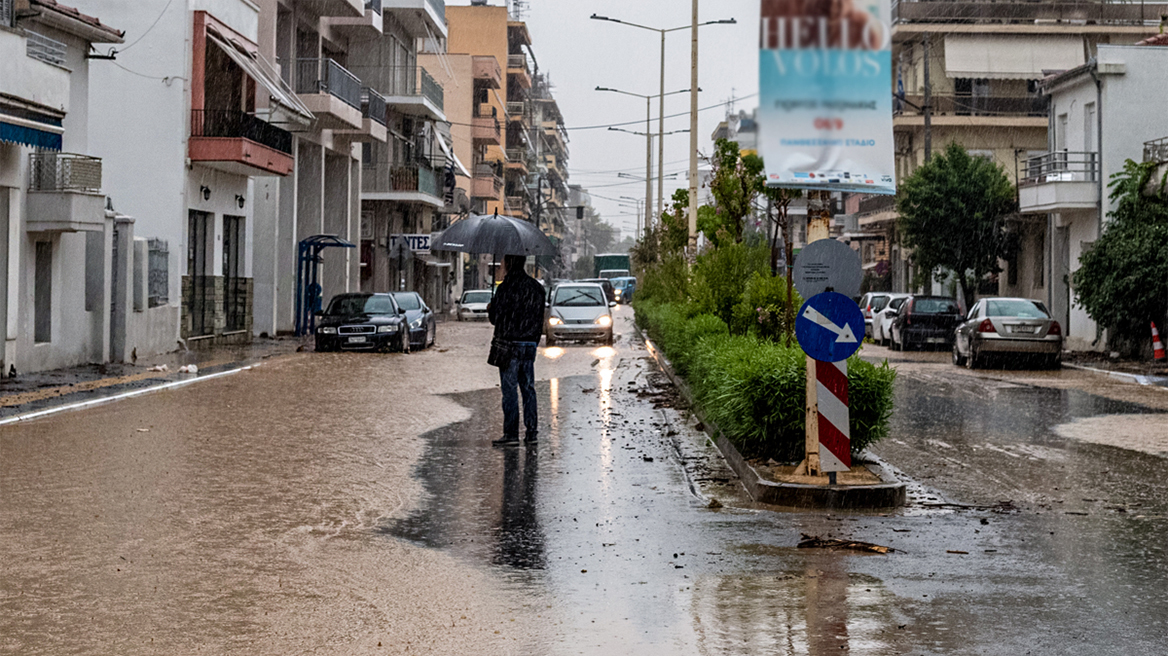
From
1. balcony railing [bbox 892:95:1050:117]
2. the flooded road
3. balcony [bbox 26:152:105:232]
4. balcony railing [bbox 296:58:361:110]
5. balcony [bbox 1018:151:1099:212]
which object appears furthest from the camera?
balcony railing [bbox 892:95:1050:117]

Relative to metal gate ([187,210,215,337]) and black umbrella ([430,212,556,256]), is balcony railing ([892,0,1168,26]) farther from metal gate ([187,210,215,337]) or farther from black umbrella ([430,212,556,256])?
black umbrella ([430,212,556,256])

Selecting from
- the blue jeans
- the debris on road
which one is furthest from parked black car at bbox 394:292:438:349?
the debris on road

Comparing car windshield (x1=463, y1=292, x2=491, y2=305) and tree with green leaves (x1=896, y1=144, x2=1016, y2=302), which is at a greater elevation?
tree with green leaves (x1=896, y1=144, x2=1016, y2=302)

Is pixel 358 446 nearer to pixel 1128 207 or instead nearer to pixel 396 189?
pixel 1128 207

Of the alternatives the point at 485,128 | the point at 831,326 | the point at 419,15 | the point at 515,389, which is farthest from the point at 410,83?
the point at 831,326

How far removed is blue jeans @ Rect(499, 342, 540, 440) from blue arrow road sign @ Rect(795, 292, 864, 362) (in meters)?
4.27

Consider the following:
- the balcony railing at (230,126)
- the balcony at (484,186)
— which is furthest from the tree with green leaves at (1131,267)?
the balcony at (484,186)

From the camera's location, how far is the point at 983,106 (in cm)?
5844

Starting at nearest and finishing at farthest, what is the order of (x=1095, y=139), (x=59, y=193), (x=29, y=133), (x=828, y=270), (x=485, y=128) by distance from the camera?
1. (x=828, y=270)
2. (x=29, y=133)
3. (x=59, y=193)
4. (x=1095, y=139)
5. (x=485, y=128)

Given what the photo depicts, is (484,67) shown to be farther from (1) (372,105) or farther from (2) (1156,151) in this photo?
(2) (1156,151)

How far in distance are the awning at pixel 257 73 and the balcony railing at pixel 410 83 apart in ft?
60.8

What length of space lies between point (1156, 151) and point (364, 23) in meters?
23.2

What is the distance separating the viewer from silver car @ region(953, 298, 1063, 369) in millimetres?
28094

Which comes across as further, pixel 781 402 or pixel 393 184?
pixel 393 184
